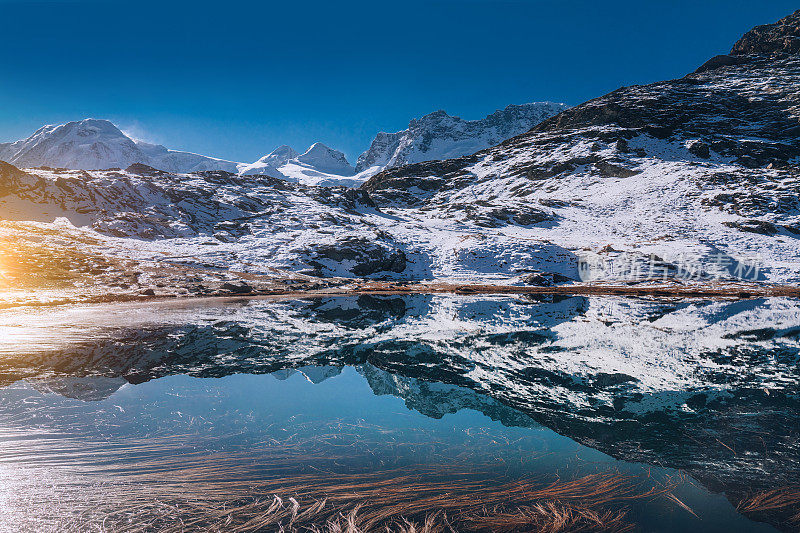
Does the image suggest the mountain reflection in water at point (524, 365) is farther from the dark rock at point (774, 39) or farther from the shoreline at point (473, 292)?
the dark rock at point (774, 39)

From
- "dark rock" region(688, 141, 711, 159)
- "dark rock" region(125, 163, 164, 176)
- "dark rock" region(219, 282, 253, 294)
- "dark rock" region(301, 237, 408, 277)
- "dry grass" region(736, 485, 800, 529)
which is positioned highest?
"dark rock" region(688, 141, 711, 159)

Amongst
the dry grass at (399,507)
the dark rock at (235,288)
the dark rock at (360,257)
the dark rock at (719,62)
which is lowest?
the dark rock at (235,288)

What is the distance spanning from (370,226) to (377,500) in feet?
215

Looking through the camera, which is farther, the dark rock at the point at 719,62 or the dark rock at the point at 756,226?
the dark rock at the point at 719,62

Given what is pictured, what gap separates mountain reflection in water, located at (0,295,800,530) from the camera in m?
7.62

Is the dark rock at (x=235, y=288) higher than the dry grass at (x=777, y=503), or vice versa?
the dry grass at (x=777, y=503)

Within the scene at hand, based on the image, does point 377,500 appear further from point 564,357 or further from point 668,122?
point 668,122

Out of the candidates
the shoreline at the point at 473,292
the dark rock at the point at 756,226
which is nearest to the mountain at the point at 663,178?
the dark rock at the point at 756,226

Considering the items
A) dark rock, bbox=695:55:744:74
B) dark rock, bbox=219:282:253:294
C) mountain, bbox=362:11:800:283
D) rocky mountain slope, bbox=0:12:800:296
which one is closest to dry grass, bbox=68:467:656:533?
dark rock, bbox=219:282:253:294

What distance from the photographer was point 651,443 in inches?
296

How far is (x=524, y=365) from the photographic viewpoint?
42.9 ft

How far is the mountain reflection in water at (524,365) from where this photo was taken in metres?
7.62

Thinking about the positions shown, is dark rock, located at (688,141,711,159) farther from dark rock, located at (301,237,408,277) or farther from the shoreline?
dark rock, located at (301,237,408,277)

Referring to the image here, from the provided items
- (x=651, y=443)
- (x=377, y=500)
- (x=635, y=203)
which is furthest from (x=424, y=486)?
(x=635, y=203)
